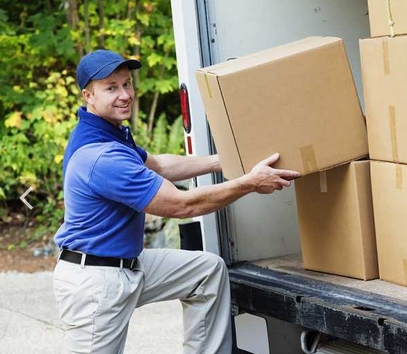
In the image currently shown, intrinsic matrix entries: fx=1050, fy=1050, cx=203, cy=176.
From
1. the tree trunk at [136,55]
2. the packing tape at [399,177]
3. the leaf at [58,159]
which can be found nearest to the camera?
the packing tape at [399,177]

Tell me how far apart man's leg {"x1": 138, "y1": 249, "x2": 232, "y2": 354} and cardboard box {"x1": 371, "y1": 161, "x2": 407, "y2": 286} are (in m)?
0.68

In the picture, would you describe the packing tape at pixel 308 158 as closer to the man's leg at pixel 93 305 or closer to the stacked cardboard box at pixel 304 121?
the stacked cardboard box at pixel 304 121

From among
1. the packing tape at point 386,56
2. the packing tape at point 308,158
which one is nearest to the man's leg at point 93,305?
the packing tape at point 308,158

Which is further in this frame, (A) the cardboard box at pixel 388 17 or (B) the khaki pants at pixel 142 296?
(B) the khaki pants at pixel 142 296

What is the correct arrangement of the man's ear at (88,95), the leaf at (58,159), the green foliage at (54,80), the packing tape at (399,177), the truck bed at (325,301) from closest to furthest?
the truck bed at (325,301), the packing tape at (399,177), the man's ear at (88,95), the leaf at (58,159), the green foliage at (54,80)

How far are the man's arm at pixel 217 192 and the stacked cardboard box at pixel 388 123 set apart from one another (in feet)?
1.01

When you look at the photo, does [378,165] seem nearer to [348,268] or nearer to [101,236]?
[348,268]

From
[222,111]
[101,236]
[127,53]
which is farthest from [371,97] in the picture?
[127,53]

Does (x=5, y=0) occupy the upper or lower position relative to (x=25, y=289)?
upper

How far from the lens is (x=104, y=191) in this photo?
3.74 metres

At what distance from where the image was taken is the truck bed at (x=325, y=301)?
3279 millimetres

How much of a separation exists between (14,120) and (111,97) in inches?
193

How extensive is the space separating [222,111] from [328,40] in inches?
17.7

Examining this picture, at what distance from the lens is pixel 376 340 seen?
3.28m
